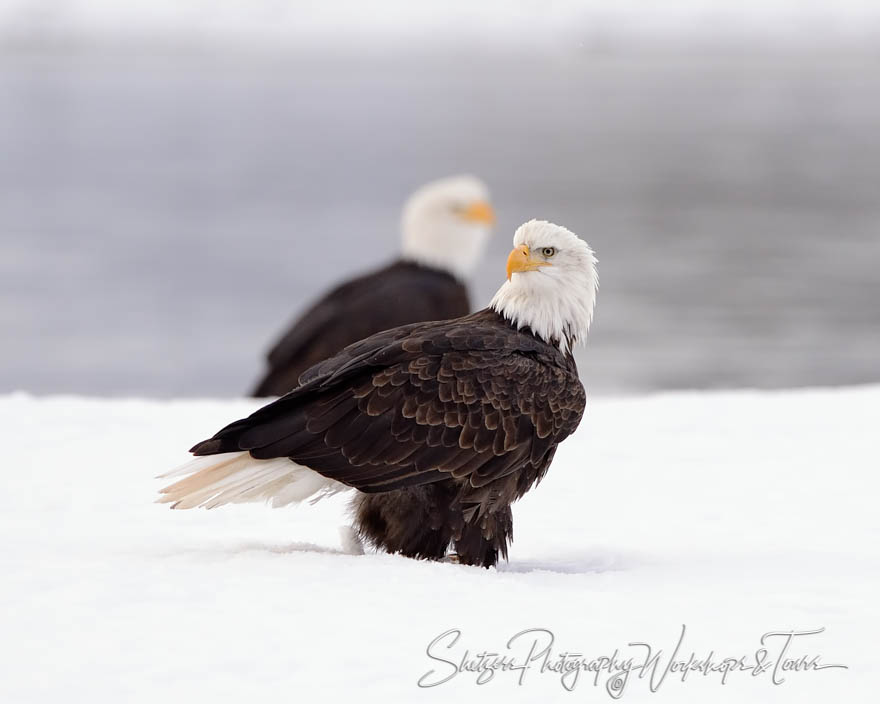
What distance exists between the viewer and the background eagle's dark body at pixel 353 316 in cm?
906

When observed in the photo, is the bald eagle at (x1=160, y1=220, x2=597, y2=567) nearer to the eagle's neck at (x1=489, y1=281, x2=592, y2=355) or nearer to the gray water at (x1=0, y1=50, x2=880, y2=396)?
the eagle's neck at (x1=489, y1=281, x2=592, y2=355)

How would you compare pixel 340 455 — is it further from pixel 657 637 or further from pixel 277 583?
pixel 657 637

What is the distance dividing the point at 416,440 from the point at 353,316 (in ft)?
16.7

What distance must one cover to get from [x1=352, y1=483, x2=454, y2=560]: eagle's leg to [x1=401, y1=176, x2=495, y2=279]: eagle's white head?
5.78m

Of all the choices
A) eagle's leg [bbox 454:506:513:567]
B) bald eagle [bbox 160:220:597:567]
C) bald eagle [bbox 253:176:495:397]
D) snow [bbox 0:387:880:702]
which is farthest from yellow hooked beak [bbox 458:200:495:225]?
eagle's leg [bbox 454:506:513:567]

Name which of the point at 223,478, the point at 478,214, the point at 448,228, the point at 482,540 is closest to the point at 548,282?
the point at 482,540

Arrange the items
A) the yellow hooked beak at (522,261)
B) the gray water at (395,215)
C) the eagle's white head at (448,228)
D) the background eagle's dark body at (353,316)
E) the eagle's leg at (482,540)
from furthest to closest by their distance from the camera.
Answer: the gray water at (395,215)
the eagle's white head at (448,228)
the background eagle's dark body at (353,316)
the yellow hooked beak at (522,261)
the eagle's leg at (482,540)

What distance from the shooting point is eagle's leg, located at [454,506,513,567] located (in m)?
4.16

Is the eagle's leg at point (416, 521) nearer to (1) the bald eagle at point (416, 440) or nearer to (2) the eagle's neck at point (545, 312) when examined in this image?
(1) the bald eagle at point (416, 440)

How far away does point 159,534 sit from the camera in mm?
4324

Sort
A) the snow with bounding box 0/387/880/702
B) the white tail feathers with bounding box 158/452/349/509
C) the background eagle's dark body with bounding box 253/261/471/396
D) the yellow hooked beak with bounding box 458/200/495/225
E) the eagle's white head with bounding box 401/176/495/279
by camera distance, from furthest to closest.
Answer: the yellow hooked beak with bounding box 458/200/495/225 → the eagle's white head with bounding box 401/176/495/279 → the background eagle's dark body with bounding box 253/261/471/396 → the white tail feathers with bounding box 158/452/349/509 → the snow with bounding box 0/387/880/702

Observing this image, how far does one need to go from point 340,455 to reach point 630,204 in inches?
1878

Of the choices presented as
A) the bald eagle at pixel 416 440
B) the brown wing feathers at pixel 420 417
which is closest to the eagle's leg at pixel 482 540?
the bald eagle at pixel 416 440

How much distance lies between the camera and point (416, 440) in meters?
4.07
